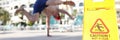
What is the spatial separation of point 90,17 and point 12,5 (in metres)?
36.0

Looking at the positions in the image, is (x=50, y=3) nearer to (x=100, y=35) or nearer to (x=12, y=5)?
(x=100, y=35)

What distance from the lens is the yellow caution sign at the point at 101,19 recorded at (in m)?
2.22

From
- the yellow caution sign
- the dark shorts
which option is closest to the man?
the dark shorts

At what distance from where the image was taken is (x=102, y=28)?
2275 millimetres

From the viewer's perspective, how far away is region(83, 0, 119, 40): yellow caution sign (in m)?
2.22

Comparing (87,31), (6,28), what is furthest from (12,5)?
(87,31)

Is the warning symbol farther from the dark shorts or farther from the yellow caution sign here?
the dark shorts

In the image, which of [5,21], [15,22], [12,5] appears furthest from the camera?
[12,5]

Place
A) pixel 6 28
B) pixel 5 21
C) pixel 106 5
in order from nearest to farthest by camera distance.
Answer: pixel 106 5 < pixel 6 28 < pixel 5 21

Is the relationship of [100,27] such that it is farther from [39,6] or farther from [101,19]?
[39,6]

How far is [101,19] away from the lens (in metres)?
2.26

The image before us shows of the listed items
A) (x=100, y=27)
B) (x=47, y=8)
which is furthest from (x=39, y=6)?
(x=100, y=27)

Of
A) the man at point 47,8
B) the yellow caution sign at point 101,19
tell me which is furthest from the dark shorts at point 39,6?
the yellow caution sign at point 101,19

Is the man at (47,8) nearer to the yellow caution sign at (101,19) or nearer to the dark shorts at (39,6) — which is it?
the dark shorts at (39,6)
